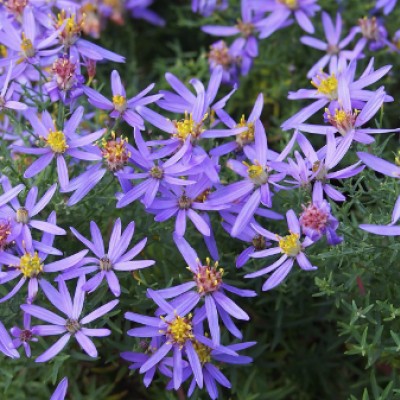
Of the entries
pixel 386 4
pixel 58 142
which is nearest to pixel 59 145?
pixel 58 142

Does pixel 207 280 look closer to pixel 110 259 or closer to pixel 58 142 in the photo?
pixel 110 259

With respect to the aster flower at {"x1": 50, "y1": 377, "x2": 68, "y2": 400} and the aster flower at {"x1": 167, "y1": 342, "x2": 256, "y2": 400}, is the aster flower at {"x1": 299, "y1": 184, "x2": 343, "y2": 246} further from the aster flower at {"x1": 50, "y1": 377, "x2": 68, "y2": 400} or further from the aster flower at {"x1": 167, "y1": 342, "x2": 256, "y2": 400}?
the aster flower at {"x1": 50, "y1": 377, "x2": 68, "y2": 400}

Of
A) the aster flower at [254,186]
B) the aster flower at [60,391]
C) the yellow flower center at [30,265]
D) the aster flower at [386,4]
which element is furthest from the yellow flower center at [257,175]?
the aster flower at [386,4]

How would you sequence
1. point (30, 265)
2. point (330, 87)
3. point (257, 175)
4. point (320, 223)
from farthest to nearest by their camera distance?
1. point (330, 87)
2. point (257, 175)
3. point (30, 265)
4. point (320, 223)

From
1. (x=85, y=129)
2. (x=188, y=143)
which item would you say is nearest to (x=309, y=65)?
(x=85, y=129)

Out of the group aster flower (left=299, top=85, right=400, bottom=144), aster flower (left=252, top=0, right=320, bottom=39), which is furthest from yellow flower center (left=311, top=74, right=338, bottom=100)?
aster flower (left=252, top=0, right=320, bottom=39)

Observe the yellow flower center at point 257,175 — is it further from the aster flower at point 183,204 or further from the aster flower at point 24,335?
the aster flower at point 24,335
